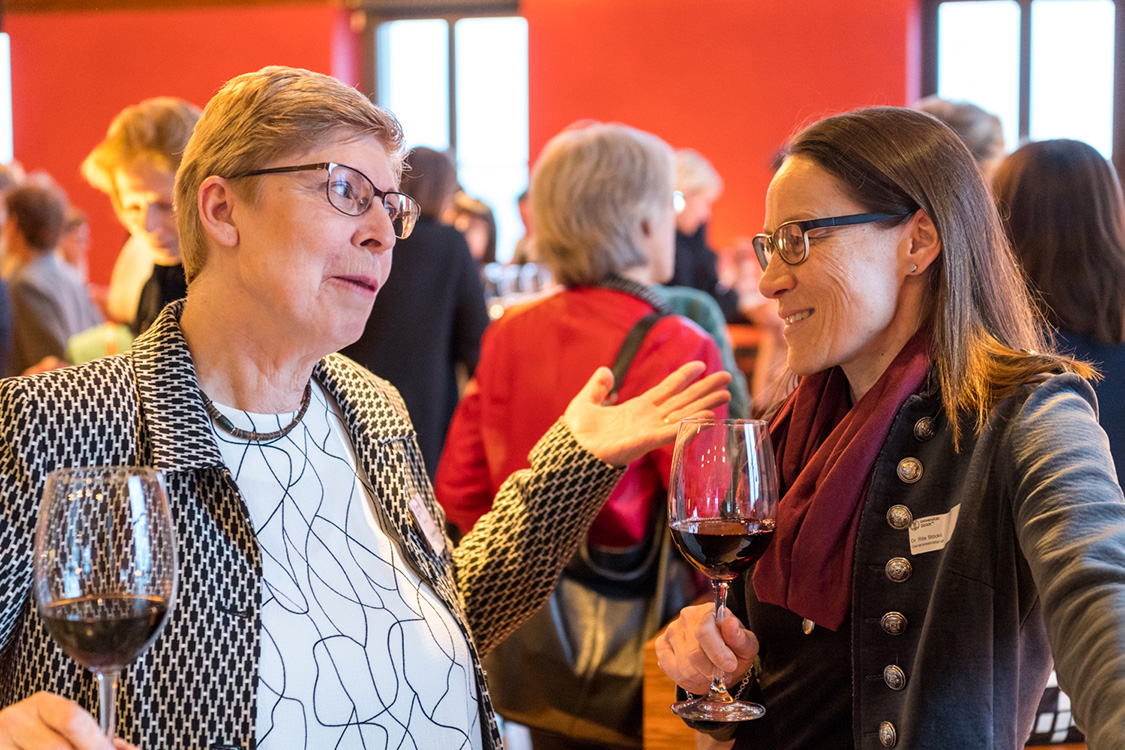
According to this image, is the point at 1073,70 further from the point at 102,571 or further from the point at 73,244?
the point at 102,571

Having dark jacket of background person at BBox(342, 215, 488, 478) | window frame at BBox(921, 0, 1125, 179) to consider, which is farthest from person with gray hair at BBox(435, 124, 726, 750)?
window frame at BBox(921, 0, 1125, 179)

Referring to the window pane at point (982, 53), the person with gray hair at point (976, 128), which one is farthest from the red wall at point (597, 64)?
the person with gray hair at point (976, 128)

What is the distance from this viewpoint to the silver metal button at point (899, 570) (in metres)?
1.29

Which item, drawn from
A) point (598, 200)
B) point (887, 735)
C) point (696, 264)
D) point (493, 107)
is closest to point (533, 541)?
point (887, 735)

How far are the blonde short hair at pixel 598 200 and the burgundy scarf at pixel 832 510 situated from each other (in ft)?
4.10

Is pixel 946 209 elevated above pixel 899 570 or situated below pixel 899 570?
above

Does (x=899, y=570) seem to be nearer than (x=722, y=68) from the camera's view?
Yes

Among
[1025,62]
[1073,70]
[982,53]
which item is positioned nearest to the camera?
[1073,70]

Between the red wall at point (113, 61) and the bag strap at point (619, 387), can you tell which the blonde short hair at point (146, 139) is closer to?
the bag strap at point (619, 387)

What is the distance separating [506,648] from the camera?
2.40m

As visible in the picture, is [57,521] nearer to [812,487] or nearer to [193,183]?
[193,183]

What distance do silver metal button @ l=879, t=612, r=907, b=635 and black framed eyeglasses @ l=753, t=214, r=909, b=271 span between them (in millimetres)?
461

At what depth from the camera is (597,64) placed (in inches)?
408

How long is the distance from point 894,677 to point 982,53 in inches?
384
